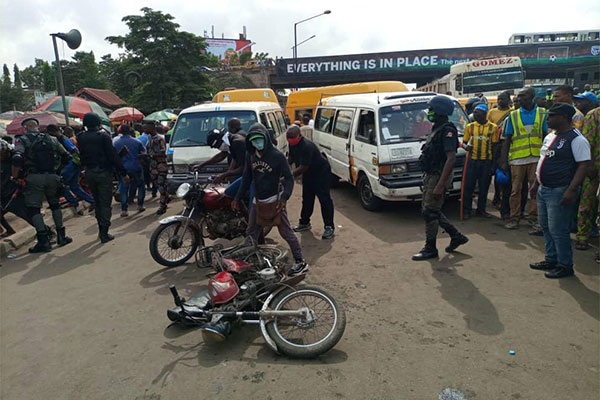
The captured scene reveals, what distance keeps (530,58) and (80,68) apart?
5291 centimetres

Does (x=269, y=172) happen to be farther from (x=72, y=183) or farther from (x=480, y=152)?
(x=72, y=183)

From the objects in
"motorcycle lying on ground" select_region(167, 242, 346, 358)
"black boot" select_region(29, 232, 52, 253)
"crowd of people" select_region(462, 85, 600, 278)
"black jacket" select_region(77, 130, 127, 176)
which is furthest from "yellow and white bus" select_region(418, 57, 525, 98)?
"black boot" select_region(29, 232, 52, 253)

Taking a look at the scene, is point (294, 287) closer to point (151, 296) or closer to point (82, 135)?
point (151, 296)

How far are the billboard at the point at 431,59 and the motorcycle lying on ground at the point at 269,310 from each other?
32.4 m

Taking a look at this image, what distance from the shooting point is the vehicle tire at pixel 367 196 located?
287 inches

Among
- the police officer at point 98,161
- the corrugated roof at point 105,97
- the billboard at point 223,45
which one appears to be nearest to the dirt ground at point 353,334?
the police officer at point 98,161

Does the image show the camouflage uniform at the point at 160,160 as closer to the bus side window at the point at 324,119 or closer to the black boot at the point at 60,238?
the black boot at the point at 60,238

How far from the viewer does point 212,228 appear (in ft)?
17.6

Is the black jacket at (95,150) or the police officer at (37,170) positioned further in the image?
the black jacket at (95,150)

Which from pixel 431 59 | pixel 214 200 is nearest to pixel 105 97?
pixel 431 59

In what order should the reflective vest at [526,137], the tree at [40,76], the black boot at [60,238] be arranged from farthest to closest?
1. the tree at [40,76]
2. the black boot at [60,238]
3. the reflective vest at [526,137]

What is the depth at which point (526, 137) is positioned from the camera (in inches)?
225

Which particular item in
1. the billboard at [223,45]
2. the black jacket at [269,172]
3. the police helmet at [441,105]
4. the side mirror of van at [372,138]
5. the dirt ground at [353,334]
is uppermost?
the billboard at [223,45]

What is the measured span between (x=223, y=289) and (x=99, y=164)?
4.05 meters
